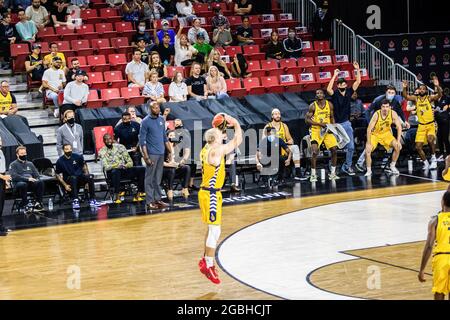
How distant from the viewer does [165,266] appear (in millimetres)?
13375

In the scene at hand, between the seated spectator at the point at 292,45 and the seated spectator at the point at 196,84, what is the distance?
342 centimetres

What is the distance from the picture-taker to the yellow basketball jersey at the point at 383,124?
20.7m

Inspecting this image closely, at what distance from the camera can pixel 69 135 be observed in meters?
19.0

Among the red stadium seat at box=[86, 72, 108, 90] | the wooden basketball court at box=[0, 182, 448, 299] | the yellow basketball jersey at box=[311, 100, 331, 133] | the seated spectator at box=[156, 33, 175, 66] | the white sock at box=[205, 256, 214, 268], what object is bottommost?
the wooden basketball court at box=[0, 182, 448, 299]

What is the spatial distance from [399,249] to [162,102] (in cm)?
839

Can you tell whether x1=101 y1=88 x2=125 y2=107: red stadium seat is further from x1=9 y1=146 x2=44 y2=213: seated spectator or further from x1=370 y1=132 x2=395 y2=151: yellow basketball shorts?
x1=370 y1=132 x2=395 y2=151: yellow basketball shorts

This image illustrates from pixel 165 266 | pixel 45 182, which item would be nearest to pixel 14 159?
pixel 45 182

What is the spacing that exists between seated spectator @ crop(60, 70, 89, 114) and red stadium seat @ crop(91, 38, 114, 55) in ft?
8.07

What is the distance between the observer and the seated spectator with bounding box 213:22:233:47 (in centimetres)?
2420

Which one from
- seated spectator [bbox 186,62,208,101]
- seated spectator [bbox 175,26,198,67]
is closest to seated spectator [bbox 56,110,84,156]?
seated spectator [bbox 186,62,208,101]

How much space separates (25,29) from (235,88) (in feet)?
16.3

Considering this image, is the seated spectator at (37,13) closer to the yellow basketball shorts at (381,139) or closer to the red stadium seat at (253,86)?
the red stadium seat at (253,86)
